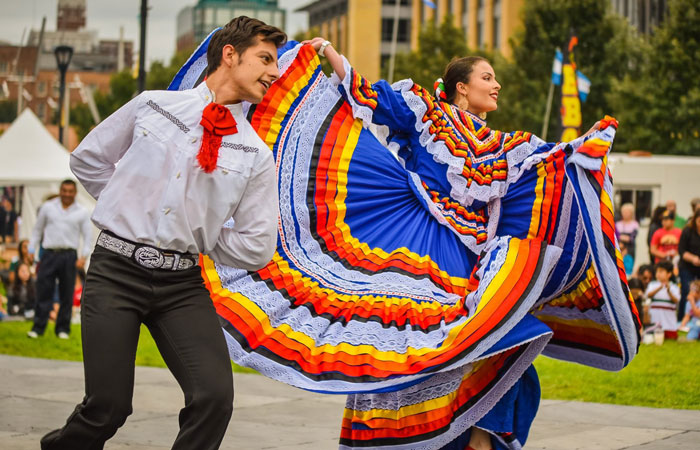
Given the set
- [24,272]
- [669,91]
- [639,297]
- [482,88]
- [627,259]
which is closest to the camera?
[482,88]

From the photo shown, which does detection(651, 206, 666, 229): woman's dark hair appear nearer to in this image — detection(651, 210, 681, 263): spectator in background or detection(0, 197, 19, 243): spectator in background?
detection(651, 210, 681, 263): spectator in background

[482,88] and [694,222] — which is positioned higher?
[482,88]

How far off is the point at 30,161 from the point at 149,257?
53.4 feet

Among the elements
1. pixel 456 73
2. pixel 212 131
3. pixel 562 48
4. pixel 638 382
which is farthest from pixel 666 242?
pixel 562 48

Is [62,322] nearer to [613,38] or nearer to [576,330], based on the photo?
[576,330]

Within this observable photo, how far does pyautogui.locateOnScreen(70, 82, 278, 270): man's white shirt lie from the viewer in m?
4.08

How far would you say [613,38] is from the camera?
31516 millimetres

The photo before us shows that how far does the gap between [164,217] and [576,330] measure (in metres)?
2.32

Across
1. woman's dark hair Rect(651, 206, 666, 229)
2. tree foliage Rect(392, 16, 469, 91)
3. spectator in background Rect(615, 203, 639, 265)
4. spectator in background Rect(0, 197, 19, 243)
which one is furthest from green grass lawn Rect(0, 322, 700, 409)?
tree foliage Rect(392, 16, 469, 91)

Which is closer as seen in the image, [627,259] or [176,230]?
[176,230]

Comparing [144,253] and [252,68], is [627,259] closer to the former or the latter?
[252,68]

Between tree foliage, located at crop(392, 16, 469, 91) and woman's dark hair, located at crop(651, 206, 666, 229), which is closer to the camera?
woman's dark hair, located at crop(651, 206, 666, 229)

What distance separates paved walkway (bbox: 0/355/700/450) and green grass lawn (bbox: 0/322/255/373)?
5.14 ft

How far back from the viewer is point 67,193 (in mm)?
13039
